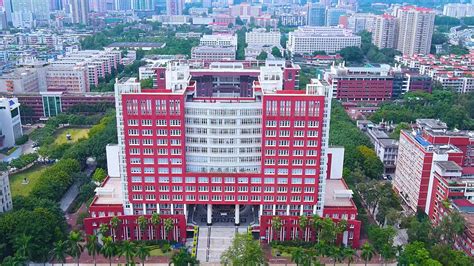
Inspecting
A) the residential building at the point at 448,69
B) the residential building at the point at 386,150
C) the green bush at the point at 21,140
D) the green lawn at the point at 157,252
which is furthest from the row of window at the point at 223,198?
the residential building at the point at 448,69

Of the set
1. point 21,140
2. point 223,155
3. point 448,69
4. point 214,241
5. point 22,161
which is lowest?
point 214,241

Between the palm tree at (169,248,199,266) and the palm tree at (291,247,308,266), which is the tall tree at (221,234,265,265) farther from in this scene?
the palm tree at (291,247,308,266)

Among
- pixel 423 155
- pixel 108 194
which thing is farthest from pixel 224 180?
pixel 423 155

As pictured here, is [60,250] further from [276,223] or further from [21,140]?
[21,140]

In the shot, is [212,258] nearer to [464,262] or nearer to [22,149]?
[464,262]

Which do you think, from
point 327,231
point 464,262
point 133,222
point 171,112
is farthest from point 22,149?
point 464,262
